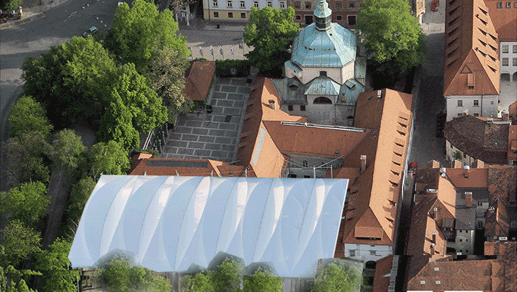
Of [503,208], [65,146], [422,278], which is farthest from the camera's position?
[65,146]

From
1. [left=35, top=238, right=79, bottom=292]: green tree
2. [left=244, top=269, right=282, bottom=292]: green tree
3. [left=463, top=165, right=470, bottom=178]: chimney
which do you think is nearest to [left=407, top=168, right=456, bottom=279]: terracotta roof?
[left=463, top=165, right=470, bottom=178]: chimney

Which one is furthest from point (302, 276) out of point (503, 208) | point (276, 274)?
point (503, 208)

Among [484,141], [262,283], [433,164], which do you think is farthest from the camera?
[484,141]

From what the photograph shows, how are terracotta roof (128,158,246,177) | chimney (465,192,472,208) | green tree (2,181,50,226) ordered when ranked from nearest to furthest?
chimney (465,192,472,208), green tree (2,181,50,226), terracotta roof (128,158,246,177)

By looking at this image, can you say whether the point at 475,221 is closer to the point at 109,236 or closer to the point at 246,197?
the point at 246,197

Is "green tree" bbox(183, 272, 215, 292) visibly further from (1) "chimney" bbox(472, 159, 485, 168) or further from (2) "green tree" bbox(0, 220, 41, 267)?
(1) "chimney" bbox(472, 159, 485, 168)

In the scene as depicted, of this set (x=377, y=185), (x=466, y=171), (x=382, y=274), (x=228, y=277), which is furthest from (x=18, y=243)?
(x=466, y=171)

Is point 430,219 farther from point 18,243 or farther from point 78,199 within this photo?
point 18,243
